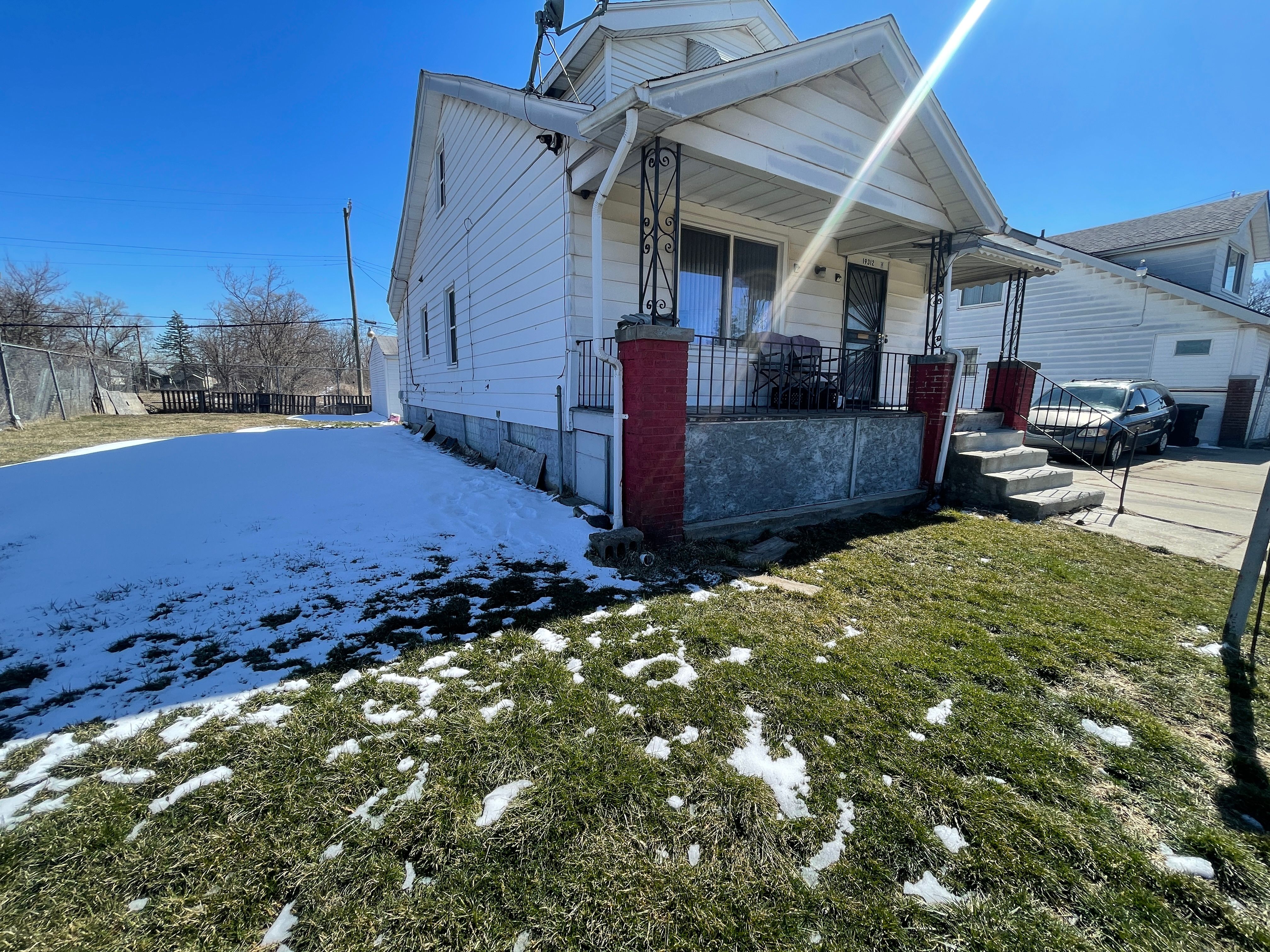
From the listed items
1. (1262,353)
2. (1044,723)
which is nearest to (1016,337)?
(1044,723)

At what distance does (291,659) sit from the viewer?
2766 mm

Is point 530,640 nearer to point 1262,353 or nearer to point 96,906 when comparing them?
point 96,906

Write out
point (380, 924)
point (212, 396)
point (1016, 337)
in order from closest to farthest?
point (380, 924) < point (1016, 337) < point (212, 396)

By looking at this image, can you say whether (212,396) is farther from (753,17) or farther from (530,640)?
(530,640)

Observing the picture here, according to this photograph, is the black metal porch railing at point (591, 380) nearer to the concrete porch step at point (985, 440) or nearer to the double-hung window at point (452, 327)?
the concrete porch step at point (985, 440)

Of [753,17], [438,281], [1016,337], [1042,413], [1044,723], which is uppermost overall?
[753,17]

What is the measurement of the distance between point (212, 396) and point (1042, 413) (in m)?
33.3

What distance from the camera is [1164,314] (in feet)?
43.6

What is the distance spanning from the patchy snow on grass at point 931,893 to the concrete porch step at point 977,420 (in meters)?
6.38

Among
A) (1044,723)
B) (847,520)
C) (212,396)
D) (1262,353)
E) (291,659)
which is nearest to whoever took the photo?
(1044,723)

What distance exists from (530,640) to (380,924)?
1.61m

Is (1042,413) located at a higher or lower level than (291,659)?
higher

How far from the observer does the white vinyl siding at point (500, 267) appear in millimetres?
5820

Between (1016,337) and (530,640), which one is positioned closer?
(530,640)
